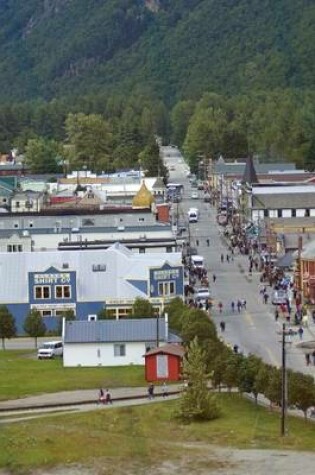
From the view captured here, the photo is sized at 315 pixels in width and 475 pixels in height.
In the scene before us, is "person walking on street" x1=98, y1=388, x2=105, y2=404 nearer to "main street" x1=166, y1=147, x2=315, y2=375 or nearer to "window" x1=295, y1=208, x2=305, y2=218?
"main street" x1=166, y1=147, x2=315, y2=375

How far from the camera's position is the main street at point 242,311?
50.3 metres

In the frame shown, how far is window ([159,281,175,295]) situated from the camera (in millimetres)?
60062

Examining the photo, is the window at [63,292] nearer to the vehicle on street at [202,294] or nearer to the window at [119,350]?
the vehicle on street at [202,294]

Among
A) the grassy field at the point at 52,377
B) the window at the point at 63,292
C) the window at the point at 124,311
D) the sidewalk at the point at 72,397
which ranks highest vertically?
the window at the point at 63,292

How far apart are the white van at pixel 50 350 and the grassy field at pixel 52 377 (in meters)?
0.41

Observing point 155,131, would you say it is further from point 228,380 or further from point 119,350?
point 228,380

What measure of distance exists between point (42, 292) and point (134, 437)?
2158cm

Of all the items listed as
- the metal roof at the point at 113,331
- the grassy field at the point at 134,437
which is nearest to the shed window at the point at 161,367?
the metal roof at the point at 113,331

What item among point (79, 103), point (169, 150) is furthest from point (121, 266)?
point (79, 103)

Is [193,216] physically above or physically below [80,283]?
above

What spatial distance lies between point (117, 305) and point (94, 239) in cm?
1452

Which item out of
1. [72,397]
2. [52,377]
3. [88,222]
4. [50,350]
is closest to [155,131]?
[88,222]

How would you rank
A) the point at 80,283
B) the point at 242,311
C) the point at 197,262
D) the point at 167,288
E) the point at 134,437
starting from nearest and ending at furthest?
the point at 134,437, the point at 80,283, the point at 167,288, the point at 242,311, the point at 197,262

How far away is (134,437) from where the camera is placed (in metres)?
37.8
